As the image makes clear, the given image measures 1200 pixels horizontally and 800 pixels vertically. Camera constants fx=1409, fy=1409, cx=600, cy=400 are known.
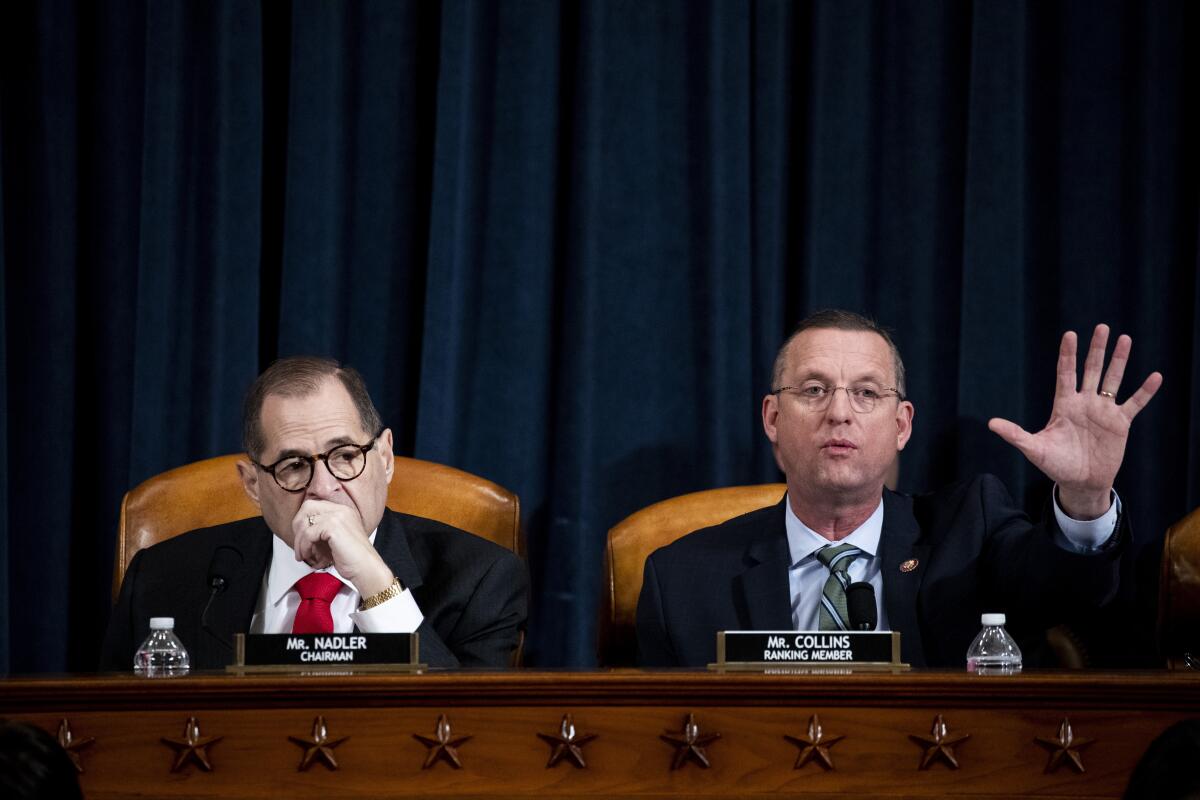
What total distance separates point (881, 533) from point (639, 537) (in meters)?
0.52

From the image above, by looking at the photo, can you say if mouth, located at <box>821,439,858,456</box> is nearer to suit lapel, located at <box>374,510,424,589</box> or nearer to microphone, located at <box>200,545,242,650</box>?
suit lapel, located at <box>374,510,424,589</box>

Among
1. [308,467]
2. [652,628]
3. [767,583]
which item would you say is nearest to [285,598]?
[308,467]

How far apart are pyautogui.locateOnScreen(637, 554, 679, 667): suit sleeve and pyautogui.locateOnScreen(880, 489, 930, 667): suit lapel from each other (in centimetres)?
40

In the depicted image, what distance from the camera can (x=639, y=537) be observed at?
293 centimetres

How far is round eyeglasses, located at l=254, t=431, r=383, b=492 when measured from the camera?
8.64ft

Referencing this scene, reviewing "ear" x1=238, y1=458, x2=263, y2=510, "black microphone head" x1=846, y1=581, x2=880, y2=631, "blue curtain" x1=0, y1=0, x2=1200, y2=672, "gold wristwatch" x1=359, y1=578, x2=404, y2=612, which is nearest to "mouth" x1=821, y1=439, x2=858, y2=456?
"black microphone head" x1=846, y1=581, x2=880, y2=631

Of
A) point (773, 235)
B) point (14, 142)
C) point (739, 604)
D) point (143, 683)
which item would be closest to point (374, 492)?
point (739, 604)

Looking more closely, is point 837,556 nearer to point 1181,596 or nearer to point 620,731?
point 1181,596

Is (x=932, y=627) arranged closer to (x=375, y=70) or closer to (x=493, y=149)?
(x=493, y=149)

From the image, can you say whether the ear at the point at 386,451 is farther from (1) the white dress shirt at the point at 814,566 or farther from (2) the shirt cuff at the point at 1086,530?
(2) the shirt cuff at the point at 1086,530

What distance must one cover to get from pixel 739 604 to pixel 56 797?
1.72 meters

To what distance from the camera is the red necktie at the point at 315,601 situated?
8.14ft

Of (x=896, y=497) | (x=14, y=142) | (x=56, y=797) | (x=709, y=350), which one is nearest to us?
(x=56, y=797)

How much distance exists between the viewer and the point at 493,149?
3.36 m
